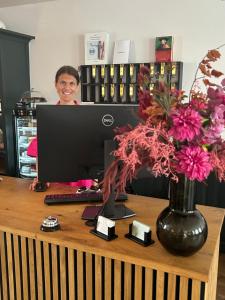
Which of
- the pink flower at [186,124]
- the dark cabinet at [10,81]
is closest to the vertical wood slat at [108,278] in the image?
the pink flower at [186,124]

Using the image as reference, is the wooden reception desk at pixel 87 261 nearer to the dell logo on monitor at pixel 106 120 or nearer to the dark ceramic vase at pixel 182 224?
the dark ceramic vase at pixel 182 224

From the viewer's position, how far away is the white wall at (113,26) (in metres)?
3.51

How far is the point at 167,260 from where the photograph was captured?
3.63 feet

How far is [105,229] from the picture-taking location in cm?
127

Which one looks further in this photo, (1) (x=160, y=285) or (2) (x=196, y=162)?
(1) (x=160, y=285)

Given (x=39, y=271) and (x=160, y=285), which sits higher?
(x=160, y=285)

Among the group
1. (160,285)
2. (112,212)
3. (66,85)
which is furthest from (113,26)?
(160,285)

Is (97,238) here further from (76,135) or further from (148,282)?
(76,135)

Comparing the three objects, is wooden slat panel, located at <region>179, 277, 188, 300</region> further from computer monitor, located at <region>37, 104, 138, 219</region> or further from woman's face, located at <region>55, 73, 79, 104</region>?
woman's face, located at <region>55, 73, 79, 104</region>

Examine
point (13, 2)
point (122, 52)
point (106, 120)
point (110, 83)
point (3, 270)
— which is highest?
point (13, 2)

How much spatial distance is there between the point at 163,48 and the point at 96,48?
88cm

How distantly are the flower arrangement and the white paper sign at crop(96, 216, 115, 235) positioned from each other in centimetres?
29

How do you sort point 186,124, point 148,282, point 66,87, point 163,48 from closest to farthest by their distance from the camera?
point 186,124
point 148,282
point 66,87
point 163,48

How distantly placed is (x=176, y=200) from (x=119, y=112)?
1.70ft
